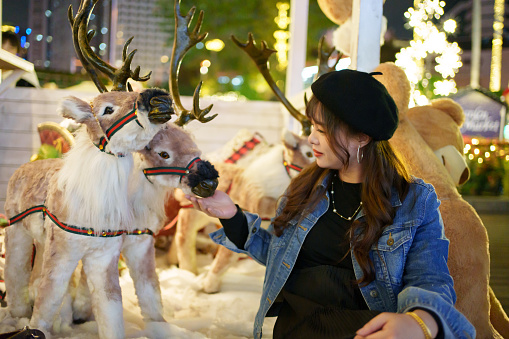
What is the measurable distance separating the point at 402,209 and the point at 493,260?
3555 millimetres

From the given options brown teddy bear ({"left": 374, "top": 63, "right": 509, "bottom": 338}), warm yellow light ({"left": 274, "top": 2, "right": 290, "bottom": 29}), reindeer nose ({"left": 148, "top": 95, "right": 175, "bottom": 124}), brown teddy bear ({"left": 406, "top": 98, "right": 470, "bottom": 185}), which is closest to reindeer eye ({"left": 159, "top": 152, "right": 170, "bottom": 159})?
reindeer nose ({"left": 148, "top": 95, "right": 175, "bottom": 124})

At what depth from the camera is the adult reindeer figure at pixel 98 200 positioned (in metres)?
1.56

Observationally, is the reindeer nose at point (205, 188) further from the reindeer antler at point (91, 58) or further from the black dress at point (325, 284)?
the reindeer antler at point (91, 58)

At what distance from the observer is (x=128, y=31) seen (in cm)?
936

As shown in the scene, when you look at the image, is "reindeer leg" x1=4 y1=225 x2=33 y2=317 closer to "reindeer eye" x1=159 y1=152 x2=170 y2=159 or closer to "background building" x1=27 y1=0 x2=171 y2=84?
"reindeer eye" x1=159 y1=152 x2=170 y2=159

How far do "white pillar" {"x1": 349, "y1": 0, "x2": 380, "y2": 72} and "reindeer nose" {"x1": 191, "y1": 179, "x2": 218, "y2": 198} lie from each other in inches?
39.9

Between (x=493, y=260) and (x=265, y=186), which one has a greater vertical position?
(x=265, y=186)

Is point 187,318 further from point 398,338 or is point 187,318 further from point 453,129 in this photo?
point 453,129

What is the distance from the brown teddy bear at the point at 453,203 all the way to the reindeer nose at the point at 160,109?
101 centimetres

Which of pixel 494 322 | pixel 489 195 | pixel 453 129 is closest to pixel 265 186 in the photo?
pixel 453 129

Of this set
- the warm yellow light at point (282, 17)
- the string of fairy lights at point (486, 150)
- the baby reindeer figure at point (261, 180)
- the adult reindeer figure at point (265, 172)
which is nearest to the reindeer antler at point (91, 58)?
the adult reindeer figure at point (265, 172)

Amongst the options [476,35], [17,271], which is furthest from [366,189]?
[476,35]

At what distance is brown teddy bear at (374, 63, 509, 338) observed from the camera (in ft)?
5.50

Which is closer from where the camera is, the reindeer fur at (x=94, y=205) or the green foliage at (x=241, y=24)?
the reindeer fur at (x=94, y=205)
